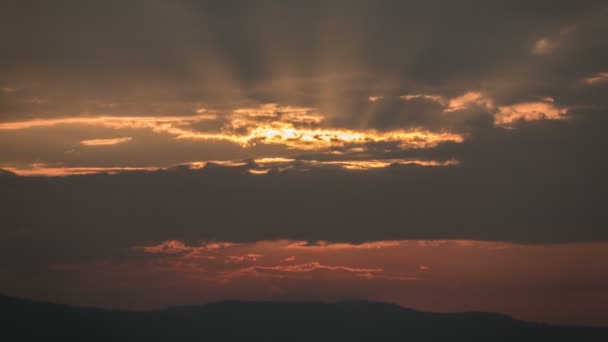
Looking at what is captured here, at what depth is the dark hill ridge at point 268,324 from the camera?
4515 inches

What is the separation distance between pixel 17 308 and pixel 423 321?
70.4m

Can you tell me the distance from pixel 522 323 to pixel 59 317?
77.2m

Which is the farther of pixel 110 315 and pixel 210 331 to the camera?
pixel 210 331

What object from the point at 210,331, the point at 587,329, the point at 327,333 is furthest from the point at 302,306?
the point at 587,329

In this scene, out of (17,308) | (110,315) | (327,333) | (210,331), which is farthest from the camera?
(327,333)

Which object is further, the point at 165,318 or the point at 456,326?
the point at 456,326

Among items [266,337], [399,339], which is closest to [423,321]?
[399,339]

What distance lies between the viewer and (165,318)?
124 metres

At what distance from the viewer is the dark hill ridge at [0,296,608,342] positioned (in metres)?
115

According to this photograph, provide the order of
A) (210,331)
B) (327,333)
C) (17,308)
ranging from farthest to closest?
(327,333)
(210,331)
(17,308)

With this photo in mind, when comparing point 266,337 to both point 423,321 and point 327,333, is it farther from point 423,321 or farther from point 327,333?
point 423,321

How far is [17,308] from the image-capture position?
113 m

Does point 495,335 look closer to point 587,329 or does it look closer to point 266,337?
point 587,329

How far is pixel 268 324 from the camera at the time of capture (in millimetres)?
137500
